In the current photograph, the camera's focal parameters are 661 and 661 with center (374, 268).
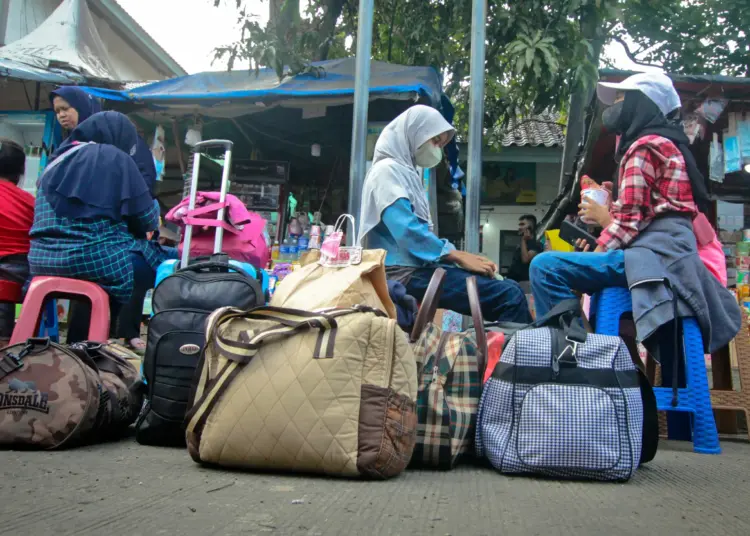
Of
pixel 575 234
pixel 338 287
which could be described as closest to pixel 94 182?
pixel 338 287

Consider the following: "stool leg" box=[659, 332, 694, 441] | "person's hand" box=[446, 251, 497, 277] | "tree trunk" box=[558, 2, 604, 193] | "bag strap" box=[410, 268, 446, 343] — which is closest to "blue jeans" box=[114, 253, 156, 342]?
"person's hand" box=[446, 251, 497, 277]

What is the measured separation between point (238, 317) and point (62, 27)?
8.90 m

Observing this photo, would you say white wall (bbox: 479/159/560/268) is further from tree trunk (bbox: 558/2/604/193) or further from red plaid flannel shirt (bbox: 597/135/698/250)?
red plaid flannel shirt (bbox: 597/135/698/250)

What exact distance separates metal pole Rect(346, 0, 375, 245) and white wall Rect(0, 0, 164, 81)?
7.24 meters

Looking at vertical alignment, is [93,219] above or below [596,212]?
below

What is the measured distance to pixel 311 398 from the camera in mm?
2021

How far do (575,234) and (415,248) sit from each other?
1.00 metres

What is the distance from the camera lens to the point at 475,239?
4.37m

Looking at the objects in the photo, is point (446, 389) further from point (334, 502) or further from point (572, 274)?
point (572, 274)

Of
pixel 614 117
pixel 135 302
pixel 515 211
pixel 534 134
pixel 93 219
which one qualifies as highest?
pixel 534 134

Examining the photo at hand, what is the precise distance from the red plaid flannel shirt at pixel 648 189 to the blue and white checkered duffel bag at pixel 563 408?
3.37 ft

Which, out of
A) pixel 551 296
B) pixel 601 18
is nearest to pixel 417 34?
pixel 601 18

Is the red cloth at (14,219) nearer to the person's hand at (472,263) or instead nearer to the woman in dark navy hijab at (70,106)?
the woman in dark navy hijab at (70,106)

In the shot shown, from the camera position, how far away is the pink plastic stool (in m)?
3.35
